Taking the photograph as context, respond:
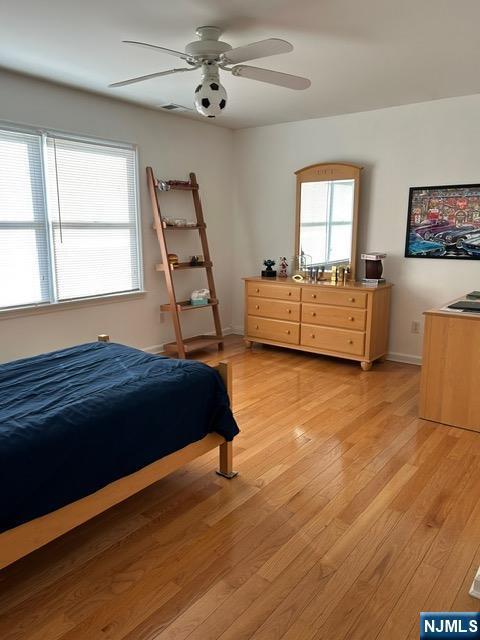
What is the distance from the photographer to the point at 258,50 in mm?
2467

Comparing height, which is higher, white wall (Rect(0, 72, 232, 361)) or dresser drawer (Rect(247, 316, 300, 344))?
white wall (Rect(0, 72, 232, 361))

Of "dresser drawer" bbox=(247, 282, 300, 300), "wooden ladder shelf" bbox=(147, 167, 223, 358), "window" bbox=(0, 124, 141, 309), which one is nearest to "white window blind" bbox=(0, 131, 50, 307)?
"window" bbox=(0, 124, 141, 309)

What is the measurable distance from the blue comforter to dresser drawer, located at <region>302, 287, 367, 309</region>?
7.67 ft

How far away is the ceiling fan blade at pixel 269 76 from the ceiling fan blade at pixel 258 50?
0.17ft

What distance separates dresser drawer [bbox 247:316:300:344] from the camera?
16.2 ft

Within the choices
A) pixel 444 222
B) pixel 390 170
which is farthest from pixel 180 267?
pixel 444 222

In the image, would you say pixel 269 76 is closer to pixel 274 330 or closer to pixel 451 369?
pixel 451 369

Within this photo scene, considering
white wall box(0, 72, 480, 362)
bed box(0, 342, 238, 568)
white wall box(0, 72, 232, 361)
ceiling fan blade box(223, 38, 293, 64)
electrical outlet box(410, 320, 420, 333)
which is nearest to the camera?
bed box(0, 342, 238, 568)

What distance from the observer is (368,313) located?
4.36 metres

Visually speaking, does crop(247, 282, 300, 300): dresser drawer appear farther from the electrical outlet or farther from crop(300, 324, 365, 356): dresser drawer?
the electrical outlet

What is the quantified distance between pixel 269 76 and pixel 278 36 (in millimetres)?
319

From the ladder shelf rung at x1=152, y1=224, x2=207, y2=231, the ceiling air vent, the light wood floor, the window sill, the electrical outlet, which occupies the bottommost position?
the light wood floor

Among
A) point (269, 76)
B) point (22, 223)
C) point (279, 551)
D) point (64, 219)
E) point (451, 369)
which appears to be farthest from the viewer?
point (64, 219)

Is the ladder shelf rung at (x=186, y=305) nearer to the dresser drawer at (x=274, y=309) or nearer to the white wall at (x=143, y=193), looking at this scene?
the white wall at (x=143, y=193)
